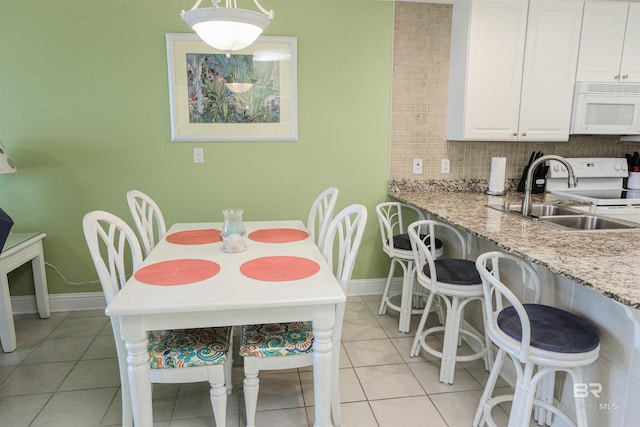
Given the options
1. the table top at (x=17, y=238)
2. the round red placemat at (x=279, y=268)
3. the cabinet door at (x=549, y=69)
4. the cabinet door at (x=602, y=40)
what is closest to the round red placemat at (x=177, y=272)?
the round red placemat at (x=279, y=268)

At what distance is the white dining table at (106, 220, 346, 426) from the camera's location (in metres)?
1.47

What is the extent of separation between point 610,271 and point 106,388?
2.31 meters

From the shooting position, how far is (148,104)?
9.58 ft

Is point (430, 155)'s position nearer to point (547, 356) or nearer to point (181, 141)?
point (181, 141)

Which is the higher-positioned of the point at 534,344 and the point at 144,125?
the point at 144,125

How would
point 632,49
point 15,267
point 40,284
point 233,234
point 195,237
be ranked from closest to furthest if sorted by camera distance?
point 233,234
point 195,237
point 15,267
point 40,284
point 632,49

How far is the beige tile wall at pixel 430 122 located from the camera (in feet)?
10.1

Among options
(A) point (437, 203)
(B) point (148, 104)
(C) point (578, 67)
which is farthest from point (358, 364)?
(C) point (578, 67)

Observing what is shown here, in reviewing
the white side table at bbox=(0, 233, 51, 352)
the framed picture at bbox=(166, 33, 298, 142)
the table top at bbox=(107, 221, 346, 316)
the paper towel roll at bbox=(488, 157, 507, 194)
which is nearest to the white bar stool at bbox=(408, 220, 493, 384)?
the table top at bbox=(107, 221, 346, 316)

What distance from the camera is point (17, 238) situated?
273 cm

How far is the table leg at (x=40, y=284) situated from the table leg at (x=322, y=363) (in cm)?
227

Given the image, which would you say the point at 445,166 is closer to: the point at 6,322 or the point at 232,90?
the point at 232,90

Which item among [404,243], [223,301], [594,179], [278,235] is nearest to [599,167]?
[594,179]

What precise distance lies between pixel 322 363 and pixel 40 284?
7.67 feet
